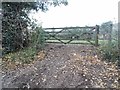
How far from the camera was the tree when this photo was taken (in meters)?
11.6

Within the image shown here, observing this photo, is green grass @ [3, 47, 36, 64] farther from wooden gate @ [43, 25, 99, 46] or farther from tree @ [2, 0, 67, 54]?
wooden gate @ [43, 25, 99, 46]

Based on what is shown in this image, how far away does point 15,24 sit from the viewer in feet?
39.5

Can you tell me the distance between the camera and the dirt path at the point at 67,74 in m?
7.14

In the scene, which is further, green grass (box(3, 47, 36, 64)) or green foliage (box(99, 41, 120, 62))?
green grass (box(3, 47, 36, 64))

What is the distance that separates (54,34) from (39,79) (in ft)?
16.8

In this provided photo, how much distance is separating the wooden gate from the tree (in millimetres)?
1139

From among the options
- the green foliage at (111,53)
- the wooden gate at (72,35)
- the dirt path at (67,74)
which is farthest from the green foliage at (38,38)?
the green foliage at (111,53)

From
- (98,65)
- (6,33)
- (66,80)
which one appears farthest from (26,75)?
(6,33)

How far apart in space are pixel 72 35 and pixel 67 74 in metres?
4.95

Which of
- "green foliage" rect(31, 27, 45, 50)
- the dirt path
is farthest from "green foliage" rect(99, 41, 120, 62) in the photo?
"green foliage" rect(31, 27, 45, 50)

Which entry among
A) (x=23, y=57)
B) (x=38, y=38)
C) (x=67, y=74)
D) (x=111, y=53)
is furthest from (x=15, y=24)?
(x=67, y=74)

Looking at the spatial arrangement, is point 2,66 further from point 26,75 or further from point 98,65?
point 98,65

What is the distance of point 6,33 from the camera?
38.0ft

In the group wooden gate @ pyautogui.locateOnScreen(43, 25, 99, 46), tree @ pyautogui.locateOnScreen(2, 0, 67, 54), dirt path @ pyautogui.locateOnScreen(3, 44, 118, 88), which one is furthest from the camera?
wooden gate @ pyautogui.locateOnScreen(43, 25, 99, 46)
